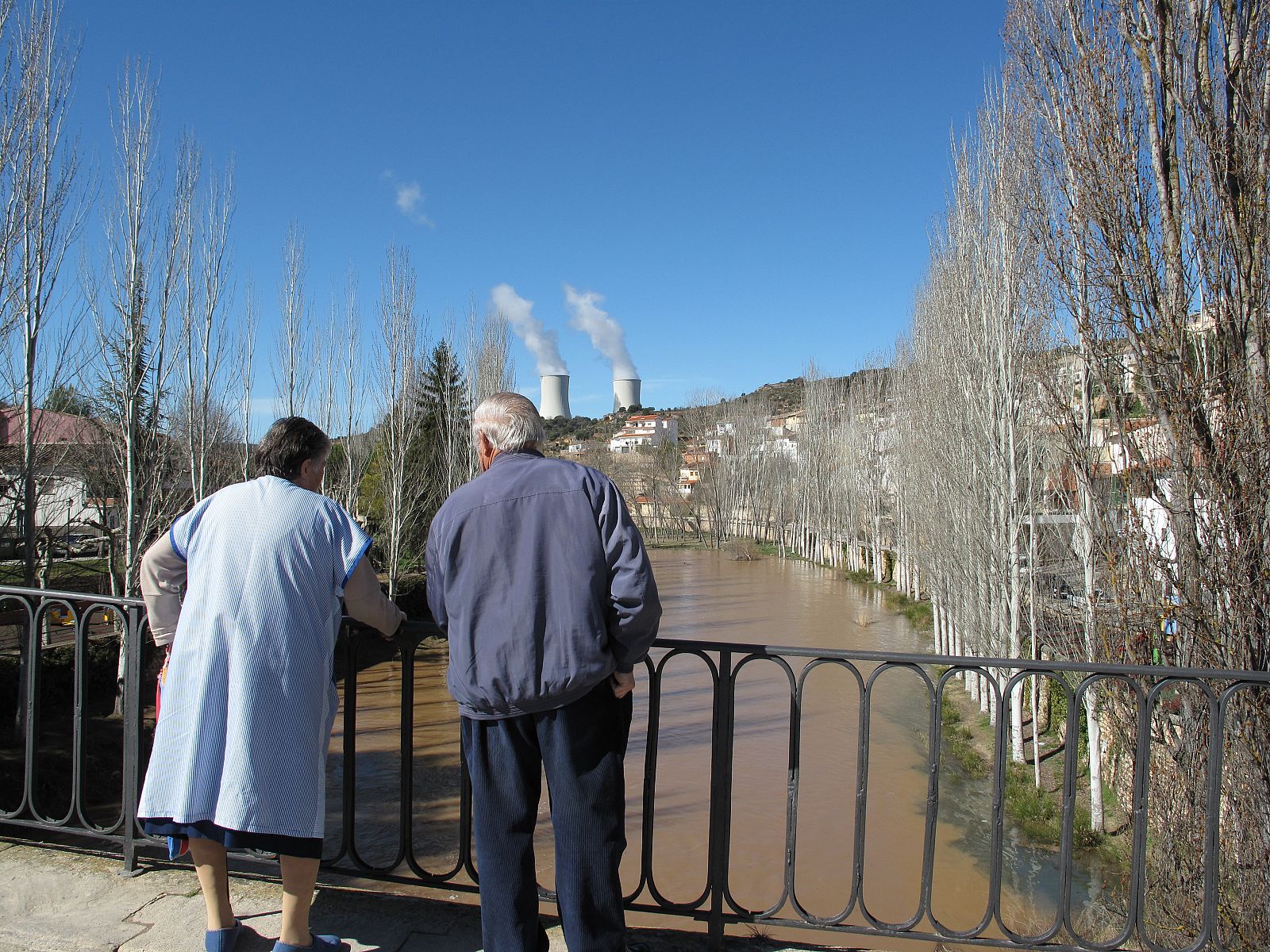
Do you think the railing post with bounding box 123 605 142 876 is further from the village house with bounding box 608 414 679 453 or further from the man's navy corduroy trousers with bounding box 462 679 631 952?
the village house with bounding box 608 414 679 453

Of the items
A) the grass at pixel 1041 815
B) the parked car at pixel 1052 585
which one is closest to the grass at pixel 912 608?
the parked car at pixel 1052 585

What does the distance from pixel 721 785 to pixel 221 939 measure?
151cm

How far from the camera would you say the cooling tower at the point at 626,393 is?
367 ft

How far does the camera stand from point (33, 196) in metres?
10.2

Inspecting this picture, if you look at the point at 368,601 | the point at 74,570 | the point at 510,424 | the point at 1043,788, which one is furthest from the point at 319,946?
the point at 74,570

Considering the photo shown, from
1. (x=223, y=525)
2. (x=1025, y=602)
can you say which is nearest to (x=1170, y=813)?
(x=223, y=525)

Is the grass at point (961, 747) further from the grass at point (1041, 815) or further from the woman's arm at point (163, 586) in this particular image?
the woman's arm at point (163, 586)

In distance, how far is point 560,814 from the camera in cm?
205

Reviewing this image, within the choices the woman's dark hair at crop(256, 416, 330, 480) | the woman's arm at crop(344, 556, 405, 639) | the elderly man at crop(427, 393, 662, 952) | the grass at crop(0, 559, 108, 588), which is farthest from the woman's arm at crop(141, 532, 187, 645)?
the grass at crop(0, 559, 108, 588)

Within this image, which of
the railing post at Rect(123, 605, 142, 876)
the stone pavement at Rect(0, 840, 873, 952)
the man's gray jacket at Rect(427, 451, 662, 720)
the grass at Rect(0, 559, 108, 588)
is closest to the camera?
the man's gray jacket at Rect(427, 451, 662, 720)

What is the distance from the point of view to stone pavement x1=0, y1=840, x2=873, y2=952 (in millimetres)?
2426

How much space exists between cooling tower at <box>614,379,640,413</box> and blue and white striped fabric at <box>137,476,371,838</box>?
10962 cm

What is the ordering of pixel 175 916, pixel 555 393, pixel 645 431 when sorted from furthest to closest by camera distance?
1. pixel 645 431
2. pixel 555 393
3. pixel 175 916

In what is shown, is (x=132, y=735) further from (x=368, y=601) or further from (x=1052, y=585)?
(x=1052, y=585)
